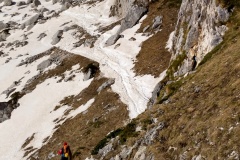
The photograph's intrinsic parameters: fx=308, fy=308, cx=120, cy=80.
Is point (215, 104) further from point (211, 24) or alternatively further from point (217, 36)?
point (211, 24)

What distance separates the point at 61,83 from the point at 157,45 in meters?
21.2

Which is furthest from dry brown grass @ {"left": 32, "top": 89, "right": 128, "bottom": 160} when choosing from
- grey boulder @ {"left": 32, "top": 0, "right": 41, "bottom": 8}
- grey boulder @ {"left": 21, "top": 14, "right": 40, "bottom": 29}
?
grey boulder @ {"left": 32, "top": 0, "right": 41, "bottom": 8}

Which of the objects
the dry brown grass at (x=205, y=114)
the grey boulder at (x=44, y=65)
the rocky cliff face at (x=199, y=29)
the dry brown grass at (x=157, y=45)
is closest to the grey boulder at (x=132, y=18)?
the dry brown grass at (x=157, y=45)

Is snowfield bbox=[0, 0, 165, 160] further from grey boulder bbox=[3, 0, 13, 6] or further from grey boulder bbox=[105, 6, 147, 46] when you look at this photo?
grey boulder bbox=[3, 0, 13, 6]

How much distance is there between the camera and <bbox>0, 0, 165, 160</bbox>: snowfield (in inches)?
1842

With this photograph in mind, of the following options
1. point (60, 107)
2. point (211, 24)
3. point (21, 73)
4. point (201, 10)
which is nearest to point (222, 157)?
point (211, 24)

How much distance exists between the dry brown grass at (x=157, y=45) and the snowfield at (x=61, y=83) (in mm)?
1729

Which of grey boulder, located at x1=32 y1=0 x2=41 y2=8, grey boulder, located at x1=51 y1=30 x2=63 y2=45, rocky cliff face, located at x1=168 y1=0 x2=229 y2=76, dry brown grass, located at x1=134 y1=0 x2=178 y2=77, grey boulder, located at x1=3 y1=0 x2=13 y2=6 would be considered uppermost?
rocky cliff face, located at x1=168 y1=0 x2=229 y2=76

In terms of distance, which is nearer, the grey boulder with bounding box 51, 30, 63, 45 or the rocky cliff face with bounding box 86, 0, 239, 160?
the rocky cliff face with bounding box 86, 0, 239, 160

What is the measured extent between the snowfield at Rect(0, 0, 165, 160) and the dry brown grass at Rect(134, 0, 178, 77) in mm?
1729

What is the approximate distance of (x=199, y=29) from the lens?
37188 millimetres

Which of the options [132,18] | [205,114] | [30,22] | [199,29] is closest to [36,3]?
[30,22]

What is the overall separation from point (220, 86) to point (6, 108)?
52032mm

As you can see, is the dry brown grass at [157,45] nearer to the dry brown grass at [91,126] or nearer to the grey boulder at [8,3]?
the dry brown grass at [91,126]
